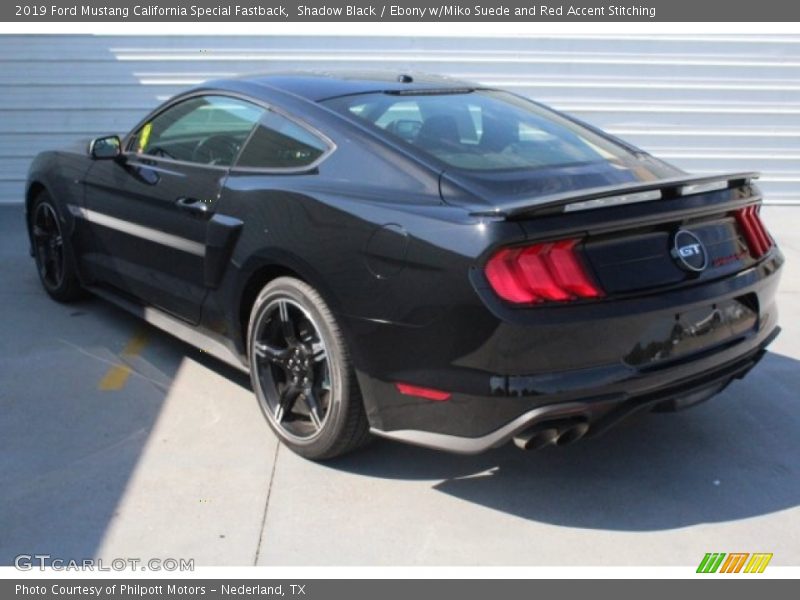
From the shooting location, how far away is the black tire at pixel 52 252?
17.4 feet

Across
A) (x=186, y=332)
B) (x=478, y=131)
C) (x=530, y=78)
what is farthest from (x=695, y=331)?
(x=530, y=78)

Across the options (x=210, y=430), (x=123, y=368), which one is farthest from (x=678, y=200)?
(x=123, y=368)

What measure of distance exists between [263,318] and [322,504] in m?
0.88

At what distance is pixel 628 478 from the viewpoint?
342 cm

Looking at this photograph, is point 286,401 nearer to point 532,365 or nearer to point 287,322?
point 287,322

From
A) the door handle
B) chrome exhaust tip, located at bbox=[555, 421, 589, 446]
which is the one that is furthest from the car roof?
chrome exhaust tip, located at bbox=[555, 421, 589, 446]

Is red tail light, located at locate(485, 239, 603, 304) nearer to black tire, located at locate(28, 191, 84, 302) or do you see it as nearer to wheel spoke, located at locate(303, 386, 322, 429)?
wheel spoke, located at locate(303, 386, 322, 429)

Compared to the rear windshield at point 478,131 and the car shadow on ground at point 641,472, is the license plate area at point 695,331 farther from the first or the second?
the rear windshield at point 478,131

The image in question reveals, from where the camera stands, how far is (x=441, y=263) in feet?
9.25

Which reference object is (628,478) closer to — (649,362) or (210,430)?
(649,362)

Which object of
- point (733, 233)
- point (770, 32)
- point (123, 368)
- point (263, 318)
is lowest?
point (123, 368)

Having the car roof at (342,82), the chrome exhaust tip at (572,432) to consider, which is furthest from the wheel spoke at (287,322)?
the chrome exhaust tip at (572,432)

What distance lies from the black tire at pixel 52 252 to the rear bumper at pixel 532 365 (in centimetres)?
297

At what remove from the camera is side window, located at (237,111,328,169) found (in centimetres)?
356
